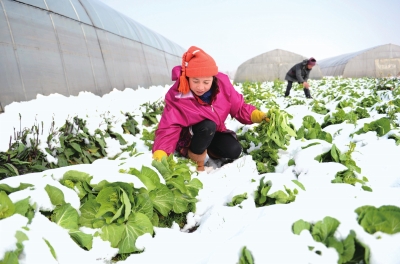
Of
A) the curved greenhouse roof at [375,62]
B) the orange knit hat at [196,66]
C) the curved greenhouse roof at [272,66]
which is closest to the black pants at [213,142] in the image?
the orange knit hat at [196,66]

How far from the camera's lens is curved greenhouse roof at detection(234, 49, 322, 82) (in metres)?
23.9

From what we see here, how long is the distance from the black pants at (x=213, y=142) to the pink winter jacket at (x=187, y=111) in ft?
0.32

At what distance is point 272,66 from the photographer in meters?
24.0

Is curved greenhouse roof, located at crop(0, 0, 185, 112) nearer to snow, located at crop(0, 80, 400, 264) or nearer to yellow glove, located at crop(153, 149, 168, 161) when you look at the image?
snow, located at crop(0, 80, 400, 264)

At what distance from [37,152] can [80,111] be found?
160 centimetres

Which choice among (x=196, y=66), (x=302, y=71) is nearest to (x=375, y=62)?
(x=302, y=71)

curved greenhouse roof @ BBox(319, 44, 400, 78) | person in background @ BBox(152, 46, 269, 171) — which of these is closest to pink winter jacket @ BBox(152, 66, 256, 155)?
person in background @ BBox(152, 46, 269, 171)

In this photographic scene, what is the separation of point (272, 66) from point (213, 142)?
2224cm

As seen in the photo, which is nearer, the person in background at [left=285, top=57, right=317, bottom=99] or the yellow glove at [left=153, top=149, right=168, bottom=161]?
the yellow glove at [left=153, top=149, right=168, bottom=161]

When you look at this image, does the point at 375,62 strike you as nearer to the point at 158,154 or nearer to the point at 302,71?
the point at 302,71

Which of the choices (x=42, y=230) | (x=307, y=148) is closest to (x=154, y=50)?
(x=307, y=148)

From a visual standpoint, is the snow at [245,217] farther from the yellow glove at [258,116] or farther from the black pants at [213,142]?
the yellow glove at [258,116]

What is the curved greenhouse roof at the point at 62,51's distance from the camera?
4.22 metres

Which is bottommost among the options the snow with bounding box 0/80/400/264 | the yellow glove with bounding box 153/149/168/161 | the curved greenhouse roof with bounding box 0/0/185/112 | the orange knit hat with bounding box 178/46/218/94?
the snow with bounding box 0/80/400/264
